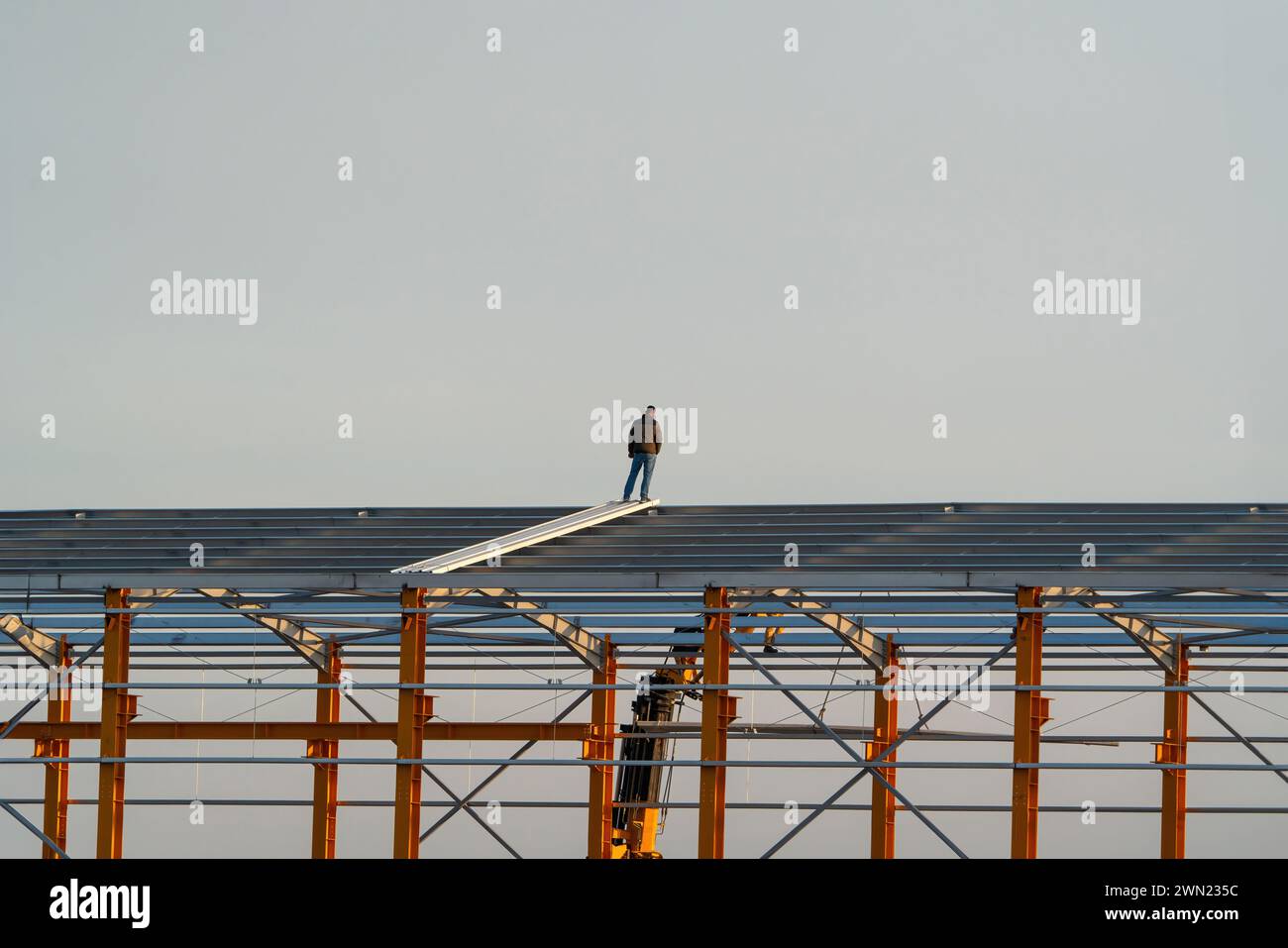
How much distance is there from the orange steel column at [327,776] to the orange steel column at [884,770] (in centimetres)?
946

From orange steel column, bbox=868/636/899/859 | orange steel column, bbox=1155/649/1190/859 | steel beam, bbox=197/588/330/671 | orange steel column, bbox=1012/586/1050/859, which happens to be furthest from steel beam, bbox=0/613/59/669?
orange steel column, bbox=1155/649/1190/859

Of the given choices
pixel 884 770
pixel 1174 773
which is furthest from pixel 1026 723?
pixel 1174 773

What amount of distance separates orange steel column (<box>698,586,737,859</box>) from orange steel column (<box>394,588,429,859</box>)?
3935mm

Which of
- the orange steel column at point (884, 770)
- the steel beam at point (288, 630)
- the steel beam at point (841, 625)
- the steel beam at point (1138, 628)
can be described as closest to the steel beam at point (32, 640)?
the steel beam at point (288, 630)

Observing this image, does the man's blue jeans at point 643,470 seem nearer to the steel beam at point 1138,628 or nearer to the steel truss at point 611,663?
the steel truss at point 611,663

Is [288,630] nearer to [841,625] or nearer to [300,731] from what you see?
[300,731]

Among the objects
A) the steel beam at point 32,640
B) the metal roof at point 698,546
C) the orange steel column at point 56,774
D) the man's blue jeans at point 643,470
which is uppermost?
the man's blue jeans at point 643,470

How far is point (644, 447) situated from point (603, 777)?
5.93 meters

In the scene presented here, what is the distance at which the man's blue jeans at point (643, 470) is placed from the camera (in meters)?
32.1

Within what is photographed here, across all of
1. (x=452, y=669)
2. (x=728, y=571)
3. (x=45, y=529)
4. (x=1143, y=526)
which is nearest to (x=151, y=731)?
(x=45, y=529)
